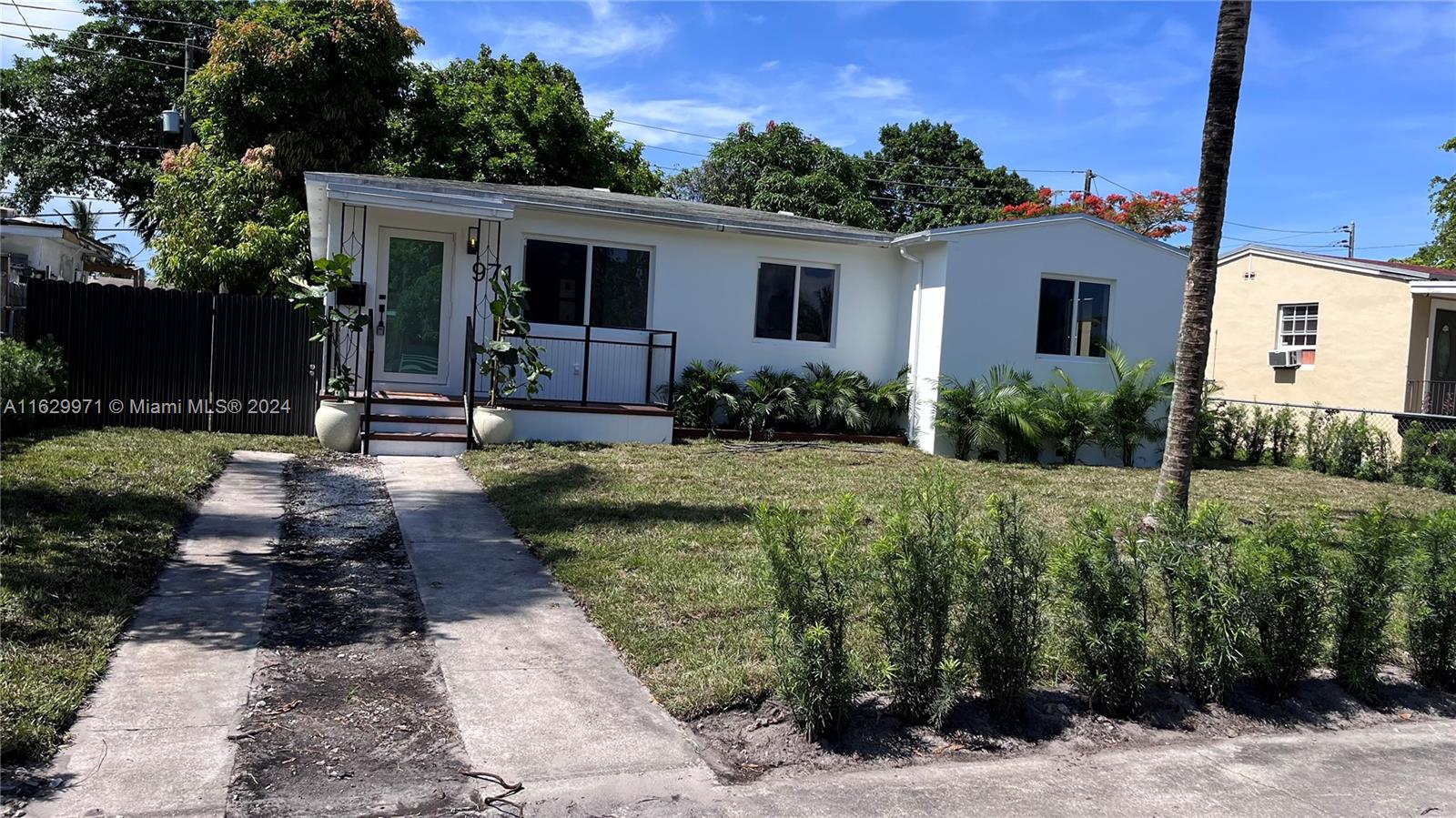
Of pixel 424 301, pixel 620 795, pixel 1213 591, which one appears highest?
pixel 424 301

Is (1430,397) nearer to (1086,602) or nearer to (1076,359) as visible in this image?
(1076,359)

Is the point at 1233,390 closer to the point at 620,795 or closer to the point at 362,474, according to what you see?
the point at 362,474

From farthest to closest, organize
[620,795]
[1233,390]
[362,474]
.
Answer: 1. [1233,390]
2. [362,474]
3. [620,795]

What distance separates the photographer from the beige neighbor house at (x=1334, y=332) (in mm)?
18250

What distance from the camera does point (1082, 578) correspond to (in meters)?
4.52

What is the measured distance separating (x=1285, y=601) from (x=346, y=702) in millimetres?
4390

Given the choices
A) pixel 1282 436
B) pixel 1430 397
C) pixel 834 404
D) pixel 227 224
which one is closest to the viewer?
pixel 834 404

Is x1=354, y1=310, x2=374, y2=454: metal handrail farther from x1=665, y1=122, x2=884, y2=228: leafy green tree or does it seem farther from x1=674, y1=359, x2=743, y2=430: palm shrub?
x1=665, y1=122, x2=884, y2=228: leafy green tree

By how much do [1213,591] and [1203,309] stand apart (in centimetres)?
419

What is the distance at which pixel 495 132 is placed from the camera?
2177cm

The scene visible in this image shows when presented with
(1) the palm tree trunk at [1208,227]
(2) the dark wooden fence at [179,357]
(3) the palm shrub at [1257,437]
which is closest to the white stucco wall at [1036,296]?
(3) the palm shrub at [1257,437]

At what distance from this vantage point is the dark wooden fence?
11.3 meters

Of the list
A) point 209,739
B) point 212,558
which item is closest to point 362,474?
point 212,558

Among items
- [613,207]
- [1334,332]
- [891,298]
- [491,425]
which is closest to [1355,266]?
[1334,332]
